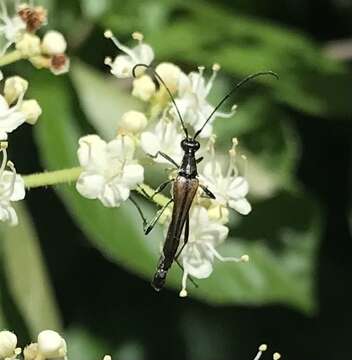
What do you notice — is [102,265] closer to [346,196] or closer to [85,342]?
[85,342]

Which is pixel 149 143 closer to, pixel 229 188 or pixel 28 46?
pixel 229 188

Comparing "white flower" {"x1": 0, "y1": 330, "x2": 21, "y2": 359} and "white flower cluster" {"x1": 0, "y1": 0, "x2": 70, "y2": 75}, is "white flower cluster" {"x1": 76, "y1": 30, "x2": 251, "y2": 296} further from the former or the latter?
"white flower" {"x1": 0, "y1": 330, "x2": 21, "y2": 359}

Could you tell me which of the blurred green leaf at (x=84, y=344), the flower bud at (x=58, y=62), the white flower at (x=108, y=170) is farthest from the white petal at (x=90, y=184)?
the blurred green leaf at (x=84, y=344)

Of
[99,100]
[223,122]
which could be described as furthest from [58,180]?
[223,122]

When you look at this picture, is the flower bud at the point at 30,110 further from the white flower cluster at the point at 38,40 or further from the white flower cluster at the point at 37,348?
the white flower cluster at the point at 37,348

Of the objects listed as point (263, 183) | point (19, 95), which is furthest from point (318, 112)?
point (19, 95)

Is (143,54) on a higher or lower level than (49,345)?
higher
